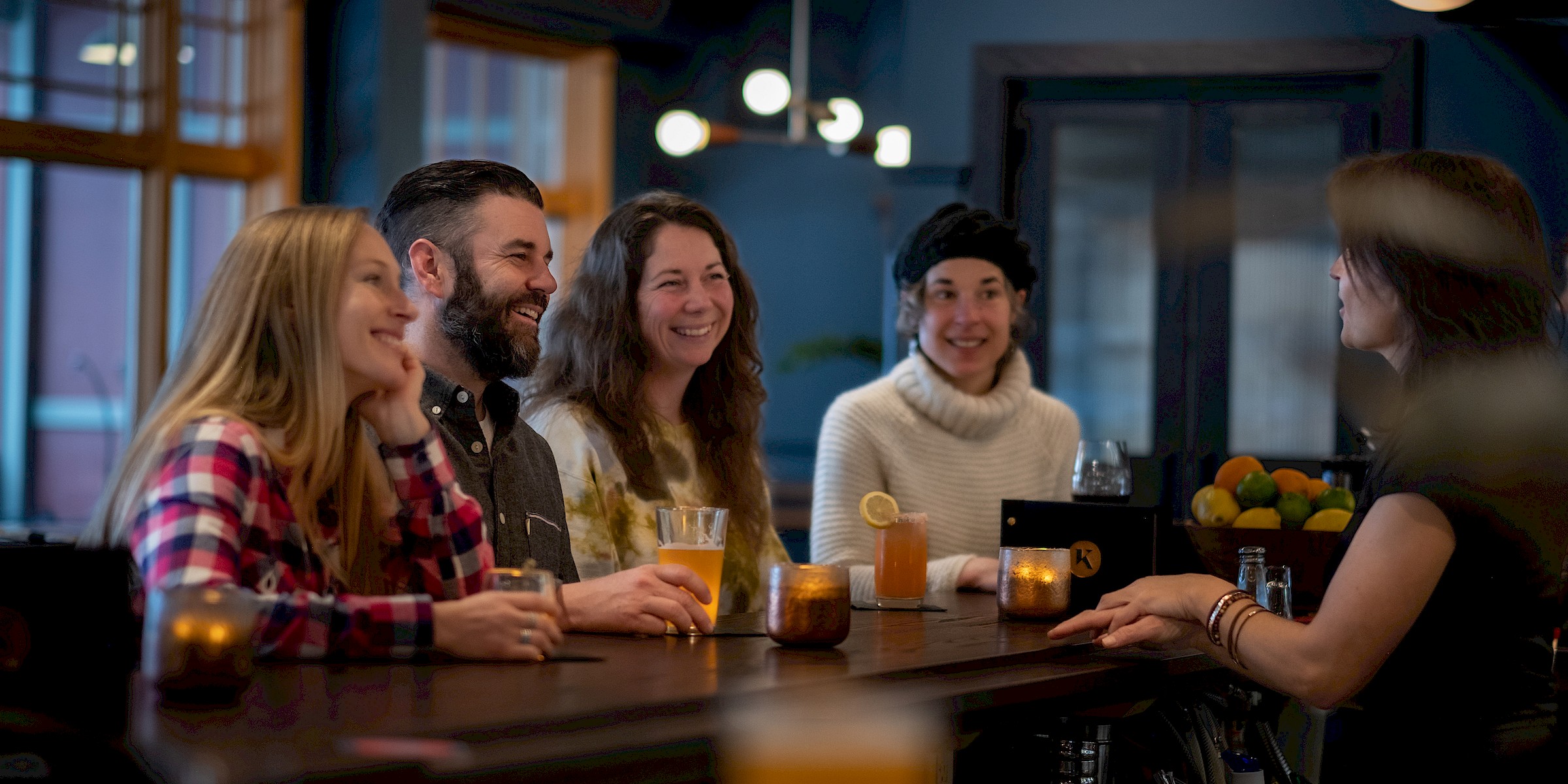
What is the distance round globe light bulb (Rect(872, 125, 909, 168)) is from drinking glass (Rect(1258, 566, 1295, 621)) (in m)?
3.75

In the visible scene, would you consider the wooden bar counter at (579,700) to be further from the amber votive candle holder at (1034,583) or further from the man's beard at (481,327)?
the man's beard at (481,327)

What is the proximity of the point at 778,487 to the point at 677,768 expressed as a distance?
6.51 meters

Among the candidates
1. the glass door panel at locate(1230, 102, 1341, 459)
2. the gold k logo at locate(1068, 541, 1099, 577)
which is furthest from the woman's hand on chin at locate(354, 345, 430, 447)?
the glass door panel at locate(1230, 102, 1341, 459)

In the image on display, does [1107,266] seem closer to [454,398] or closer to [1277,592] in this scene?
[1277,592]

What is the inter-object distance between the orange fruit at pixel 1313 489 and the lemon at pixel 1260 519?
3.3 inches

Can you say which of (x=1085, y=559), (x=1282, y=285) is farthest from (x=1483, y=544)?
(x=1282, y=285)

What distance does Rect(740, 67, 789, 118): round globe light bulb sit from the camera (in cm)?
591

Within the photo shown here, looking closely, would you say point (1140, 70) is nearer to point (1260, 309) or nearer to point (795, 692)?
point (1260, 309)

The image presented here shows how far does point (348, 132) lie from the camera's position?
6.37m

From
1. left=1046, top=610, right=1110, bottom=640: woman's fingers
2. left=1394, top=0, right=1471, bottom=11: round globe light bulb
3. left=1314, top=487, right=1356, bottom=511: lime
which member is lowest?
left=1046, top=610, right=1110, bottom=640: woman's fingers

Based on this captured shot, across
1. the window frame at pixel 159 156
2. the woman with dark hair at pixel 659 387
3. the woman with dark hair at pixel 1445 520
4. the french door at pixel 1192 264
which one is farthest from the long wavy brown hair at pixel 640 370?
the window frame at pixel 159 156

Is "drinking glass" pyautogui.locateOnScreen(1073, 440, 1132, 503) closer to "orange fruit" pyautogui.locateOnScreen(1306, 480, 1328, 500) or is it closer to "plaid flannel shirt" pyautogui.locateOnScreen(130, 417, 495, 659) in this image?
"orange fruit" pyautogui.locateOnScreen(1306, 480, 1328, 500)

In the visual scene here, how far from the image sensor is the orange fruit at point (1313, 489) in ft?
7.77

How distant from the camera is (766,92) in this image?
592 cm
